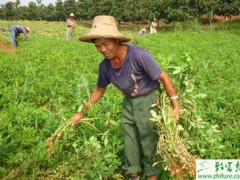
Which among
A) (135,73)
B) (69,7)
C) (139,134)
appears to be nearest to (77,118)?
(139,134)

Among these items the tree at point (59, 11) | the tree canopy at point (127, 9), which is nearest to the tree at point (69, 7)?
the tree canopy at point (127, 9)

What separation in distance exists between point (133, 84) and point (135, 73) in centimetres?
12

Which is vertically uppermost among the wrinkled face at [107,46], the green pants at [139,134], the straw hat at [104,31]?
the straw hat at [104,31]

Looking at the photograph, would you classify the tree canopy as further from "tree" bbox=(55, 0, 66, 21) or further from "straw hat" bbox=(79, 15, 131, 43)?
"straw hat" bbox=(79, 15, 131, 43)

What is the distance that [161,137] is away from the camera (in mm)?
3088

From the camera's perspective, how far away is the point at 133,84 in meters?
3.19

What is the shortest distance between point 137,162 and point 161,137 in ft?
1.71

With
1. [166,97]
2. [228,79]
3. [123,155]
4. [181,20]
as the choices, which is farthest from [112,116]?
[181,20]

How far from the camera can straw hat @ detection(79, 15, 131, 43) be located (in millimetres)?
2885

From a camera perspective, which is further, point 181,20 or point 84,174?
point 181,20

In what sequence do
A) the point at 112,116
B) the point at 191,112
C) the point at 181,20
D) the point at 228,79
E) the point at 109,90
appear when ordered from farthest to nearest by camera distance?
the point at 181,20, the point at 228,79, the point at 109,90, the point at 112,116, the point at 191,112

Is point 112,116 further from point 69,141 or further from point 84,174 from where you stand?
point 84,174

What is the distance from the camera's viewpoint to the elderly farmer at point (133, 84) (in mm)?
2988

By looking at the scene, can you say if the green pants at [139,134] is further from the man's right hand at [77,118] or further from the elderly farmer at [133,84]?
the man's right hand at [77,118]
